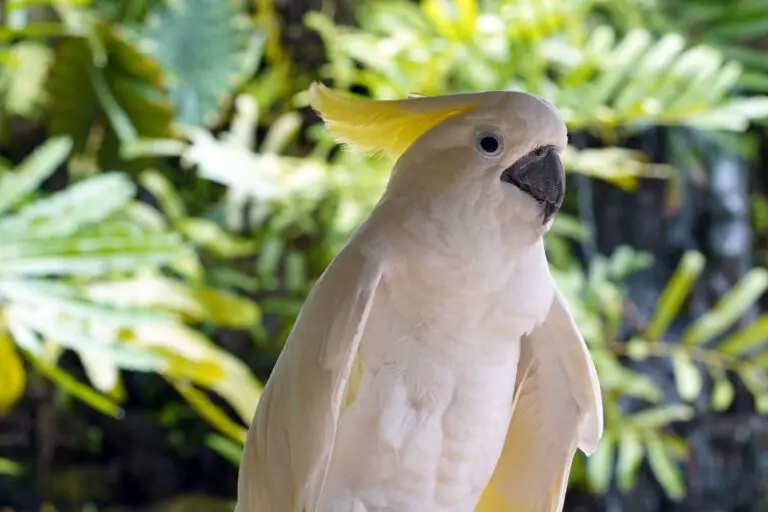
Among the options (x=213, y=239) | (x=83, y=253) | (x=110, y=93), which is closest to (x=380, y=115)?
(x=83, y=253)

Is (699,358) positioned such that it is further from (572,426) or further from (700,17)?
(572,426)

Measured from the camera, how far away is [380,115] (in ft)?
1.77

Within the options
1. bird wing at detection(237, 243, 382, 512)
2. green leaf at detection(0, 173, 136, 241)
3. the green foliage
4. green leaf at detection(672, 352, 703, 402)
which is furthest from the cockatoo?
green leaf at detection(672, 352, 703, 402)

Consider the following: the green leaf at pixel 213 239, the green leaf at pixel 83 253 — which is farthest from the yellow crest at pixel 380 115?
the green leaf at pixel 213 239

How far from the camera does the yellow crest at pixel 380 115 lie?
0.52 metres

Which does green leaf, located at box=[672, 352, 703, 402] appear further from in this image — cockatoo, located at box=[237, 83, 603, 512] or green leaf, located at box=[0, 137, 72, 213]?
green leaf, located at box=[0, 137, 72, 213]

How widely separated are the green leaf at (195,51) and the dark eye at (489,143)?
3.08ft

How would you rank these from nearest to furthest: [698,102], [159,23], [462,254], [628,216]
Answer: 1. [462,254]
2. [698,102]
3. [159,23]
4. [628,216]

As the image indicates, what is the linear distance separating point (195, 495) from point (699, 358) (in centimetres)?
100

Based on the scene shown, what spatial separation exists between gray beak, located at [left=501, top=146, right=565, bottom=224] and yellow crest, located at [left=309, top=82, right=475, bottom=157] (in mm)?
51

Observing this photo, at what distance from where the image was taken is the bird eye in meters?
0.51

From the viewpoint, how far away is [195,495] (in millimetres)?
1568

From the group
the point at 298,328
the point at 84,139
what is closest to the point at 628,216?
the point at 84,139

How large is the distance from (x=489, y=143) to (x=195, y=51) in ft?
3.26
